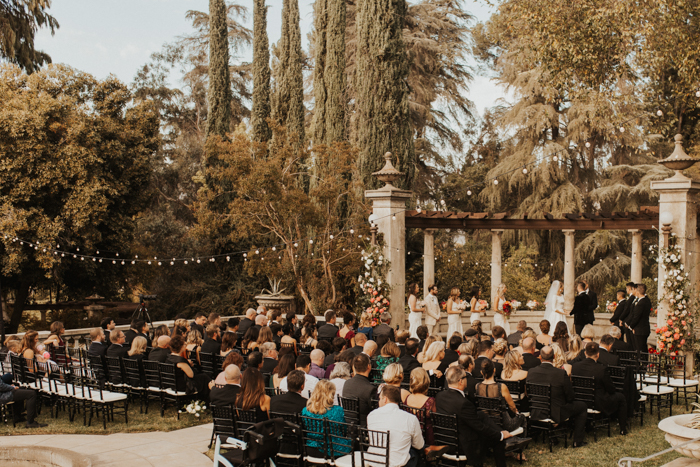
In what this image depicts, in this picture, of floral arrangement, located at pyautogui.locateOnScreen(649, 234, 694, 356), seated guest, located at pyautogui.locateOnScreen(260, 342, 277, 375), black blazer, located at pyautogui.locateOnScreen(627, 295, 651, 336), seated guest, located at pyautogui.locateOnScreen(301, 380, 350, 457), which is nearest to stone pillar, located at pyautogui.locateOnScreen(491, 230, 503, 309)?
black blazer, located at pyautogui.locateOnScreen(627, 295, 651, 336)

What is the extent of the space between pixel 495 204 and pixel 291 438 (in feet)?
70.7

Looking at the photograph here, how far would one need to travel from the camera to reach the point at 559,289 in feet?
45.8

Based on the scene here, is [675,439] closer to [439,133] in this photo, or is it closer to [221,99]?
[221,99]

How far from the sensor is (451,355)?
8055 millimetres

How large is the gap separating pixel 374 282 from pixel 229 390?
7.05 meters

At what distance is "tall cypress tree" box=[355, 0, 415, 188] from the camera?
17984 mm

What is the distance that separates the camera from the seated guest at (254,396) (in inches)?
241

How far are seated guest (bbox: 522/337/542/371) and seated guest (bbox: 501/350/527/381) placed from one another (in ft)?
1.18

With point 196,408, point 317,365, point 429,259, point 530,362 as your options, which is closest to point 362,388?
point 317,365

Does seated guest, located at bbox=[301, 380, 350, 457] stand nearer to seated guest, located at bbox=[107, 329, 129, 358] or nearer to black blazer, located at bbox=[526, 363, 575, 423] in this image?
black blazer, located at bbox=[526, 363, 575, 423]

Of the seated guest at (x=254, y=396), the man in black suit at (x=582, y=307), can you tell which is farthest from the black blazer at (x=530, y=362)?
the man in black suit at (x=582, y=307)

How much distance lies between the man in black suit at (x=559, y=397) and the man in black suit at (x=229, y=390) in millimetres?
3458

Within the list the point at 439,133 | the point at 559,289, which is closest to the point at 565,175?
the point at 439,133

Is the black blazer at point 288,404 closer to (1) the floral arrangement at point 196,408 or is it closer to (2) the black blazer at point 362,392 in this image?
(2) the black blazer at point 362,392
